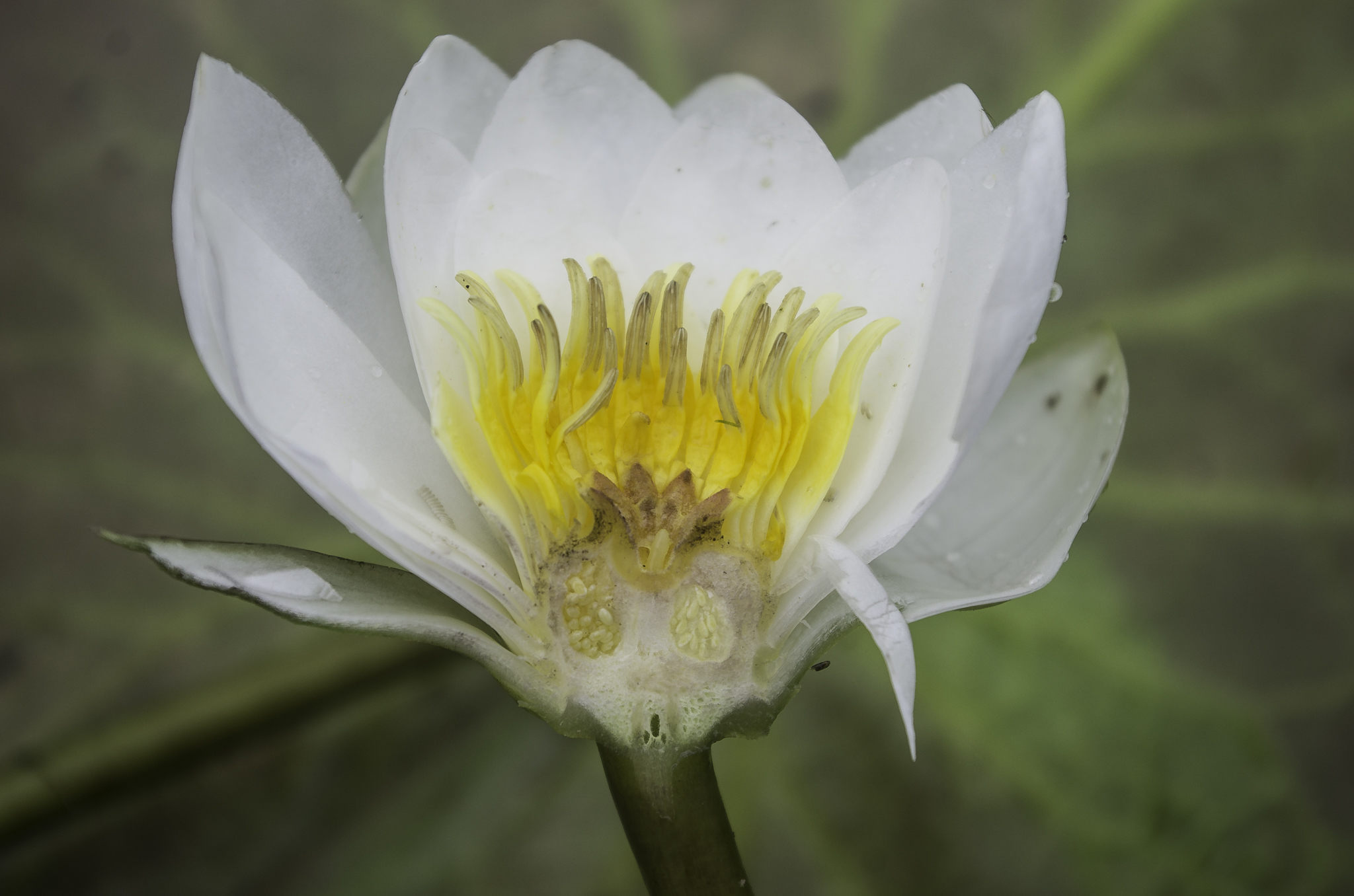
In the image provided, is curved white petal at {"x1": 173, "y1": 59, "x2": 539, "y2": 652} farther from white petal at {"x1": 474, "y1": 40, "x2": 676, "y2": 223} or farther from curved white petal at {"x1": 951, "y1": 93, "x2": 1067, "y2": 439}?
curved white petal at {"x1": 951, "y1": 93, "x2": 1067, "y2": 439}

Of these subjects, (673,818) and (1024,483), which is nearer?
(673,818)

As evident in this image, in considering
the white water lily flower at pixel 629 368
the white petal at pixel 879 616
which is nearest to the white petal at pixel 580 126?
the white water lily flower at pixel 629 368

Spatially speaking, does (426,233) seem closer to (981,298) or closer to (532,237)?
(532,237)

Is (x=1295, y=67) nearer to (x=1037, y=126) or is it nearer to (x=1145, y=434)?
(x=1145, y=434)

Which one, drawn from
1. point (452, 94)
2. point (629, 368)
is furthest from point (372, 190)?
point (629, 368)

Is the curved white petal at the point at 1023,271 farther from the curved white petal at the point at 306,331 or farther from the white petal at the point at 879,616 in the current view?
the curved white petal at the point at 306,331

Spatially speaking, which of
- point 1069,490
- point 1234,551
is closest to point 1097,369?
point 1069,490
